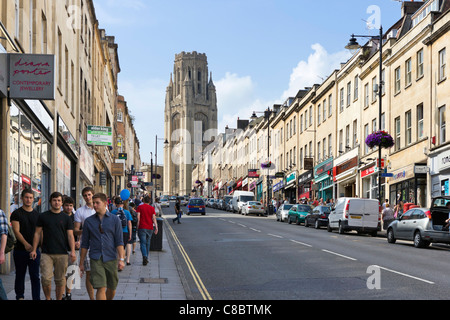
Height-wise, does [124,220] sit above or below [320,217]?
above

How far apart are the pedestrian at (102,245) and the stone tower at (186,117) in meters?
165

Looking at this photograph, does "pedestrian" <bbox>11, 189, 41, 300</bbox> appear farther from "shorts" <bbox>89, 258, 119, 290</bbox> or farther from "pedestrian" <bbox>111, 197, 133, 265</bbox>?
"pedestrian" <bbox>111, 197, 133, 265</bbox>

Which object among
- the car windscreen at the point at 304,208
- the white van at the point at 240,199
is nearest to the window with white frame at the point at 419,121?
the car windscreen at the point at 304,208

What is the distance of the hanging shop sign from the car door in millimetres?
14382

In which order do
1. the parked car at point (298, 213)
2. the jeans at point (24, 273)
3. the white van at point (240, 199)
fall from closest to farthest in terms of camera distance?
1. the jeans at point (24, 273)
2. the parked car at point (298, 213)
3. the white van at point (240, 199)

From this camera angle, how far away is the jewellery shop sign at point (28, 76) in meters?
13.6

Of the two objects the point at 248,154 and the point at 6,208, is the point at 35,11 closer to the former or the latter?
the point at 6,208

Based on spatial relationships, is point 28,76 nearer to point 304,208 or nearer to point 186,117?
point 304,208

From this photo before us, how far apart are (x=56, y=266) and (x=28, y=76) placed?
555 cm

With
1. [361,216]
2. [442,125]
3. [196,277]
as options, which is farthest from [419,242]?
[442,125]

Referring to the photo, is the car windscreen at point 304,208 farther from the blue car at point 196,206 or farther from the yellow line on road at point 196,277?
the yellow line on road at point 196,277

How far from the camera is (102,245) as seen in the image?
8.85 meters

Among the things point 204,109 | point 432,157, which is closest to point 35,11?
point 432,157

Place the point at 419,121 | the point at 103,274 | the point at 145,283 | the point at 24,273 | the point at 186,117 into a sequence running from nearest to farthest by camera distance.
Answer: the point at 103,274 < the point at 24,273 < the point at 145,283 < the point at 419,121 < the point at 186,117
